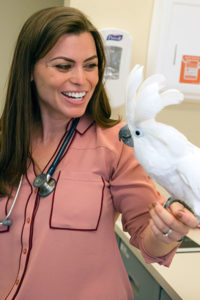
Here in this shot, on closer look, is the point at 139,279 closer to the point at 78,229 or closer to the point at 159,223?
the point at 78,229

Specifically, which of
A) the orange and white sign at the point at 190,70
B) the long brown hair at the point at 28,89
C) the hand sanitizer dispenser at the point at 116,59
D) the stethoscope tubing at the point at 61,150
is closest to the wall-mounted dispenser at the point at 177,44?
the orange and white sign at the point at 190,70

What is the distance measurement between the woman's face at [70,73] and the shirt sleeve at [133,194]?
198mm

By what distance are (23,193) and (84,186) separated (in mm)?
175

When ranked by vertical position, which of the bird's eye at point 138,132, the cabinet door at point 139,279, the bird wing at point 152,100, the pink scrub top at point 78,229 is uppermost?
the bird wing at point 152,100

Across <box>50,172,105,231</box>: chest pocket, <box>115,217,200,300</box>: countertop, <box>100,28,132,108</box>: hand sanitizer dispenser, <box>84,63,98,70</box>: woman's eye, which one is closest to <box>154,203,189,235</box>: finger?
<box>50,172,105,231</box>: chest pocket

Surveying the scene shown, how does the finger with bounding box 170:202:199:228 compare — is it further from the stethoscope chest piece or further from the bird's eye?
the stethoscope chest piece

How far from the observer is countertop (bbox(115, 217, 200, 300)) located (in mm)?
1000

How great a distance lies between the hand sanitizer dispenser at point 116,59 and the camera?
1458 mm

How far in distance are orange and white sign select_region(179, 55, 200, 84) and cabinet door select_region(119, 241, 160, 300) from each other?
756 millimetres

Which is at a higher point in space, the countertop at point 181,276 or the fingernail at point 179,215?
the fingernail at point 179,215

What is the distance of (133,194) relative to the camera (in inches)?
36.9

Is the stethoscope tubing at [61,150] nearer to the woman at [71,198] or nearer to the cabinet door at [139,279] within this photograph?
the woman at [71,198]

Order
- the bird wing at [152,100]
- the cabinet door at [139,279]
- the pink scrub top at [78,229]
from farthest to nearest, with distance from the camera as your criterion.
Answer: the cabinet door at [139,279]
the pink scrub top at [78,229]
the bird wing at [152,100]

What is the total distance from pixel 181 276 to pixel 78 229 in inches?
15.6
